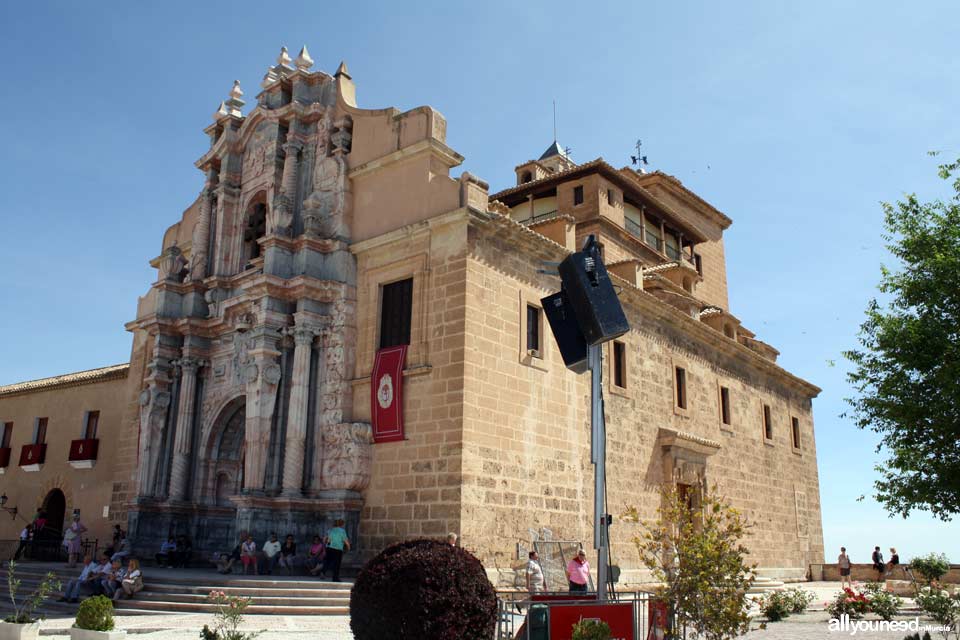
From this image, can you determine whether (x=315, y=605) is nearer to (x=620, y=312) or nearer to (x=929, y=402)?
(x=620, y=312)

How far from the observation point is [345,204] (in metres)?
18.9

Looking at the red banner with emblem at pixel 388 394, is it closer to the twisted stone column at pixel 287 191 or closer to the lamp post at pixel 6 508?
the twisted stone column at pixel 287 191

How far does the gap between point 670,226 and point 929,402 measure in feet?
50.0

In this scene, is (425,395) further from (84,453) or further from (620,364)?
(84,453)

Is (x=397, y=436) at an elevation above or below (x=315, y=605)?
above

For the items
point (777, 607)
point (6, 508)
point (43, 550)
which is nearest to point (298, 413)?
point (777, 607)

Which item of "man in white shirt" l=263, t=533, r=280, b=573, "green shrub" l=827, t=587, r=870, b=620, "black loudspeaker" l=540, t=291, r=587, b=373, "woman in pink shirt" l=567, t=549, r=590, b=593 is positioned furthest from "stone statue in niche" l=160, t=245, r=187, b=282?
"green shrub" l=827, t=587, r=870, b=620

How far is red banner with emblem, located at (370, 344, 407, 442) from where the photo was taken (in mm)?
16141

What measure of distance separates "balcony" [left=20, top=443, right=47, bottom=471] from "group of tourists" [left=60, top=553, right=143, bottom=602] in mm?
12854

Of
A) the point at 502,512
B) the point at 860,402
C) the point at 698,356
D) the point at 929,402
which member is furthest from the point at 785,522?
the point at 502,512

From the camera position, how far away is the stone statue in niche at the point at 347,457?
53.7ft

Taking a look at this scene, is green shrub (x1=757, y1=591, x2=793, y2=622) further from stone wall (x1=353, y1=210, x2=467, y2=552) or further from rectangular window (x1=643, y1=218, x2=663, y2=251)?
rectangular window (x1=643, y1=218, x2=663, y2=251)

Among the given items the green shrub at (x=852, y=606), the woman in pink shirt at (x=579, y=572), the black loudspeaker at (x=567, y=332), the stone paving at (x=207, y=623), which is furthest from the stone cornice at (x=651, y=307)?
the green shrub at (x=852, y=606)

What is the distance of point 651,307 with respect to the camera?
21.6 metres
